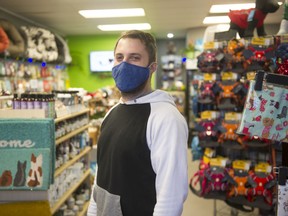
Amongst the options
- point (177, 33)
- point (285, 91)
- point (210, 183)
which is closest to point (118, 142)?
point (285, 91)

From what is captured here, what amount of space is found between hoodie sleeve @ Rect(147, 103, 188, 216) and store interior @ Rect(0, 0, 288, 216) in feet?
2.17

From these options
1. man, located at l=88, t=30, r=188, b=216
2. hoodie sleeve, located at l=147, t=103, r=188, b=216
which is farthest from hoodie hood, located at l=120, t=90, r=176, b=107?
hoodie sleeve, located at l=147, t=103, r=188, b=216

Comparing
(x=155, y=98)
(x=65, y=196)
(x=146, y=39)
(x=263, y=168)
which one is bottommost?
(x=65, y=196)

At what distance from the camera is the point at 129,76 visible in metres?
1.38

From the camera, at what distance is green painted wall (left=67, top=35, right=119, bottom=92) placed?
817 centimetres

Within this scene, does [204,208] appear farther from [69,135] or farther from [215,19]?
[215,19]

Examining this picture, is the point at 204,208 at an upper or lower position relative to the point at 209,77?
lower

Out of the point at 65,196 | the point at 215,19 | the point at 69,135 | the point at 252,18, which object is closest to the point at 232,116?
the point at 252,18

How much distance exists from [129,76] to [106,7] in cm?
400

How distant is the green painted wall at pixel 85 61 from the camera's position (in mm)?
8172

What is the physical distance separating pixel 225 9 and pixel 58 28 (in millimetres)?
4091

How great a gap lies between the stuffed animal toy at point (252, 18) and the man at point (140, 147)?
200cm

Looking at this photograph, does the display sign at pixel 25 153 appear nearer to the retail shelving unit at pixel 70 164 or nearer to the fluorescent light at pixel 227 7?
the retail shelving unit at pixel 70 164

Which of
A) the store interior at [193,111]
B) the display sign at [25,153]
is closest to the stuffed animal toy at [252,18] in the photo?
the store interior at [193,111]
